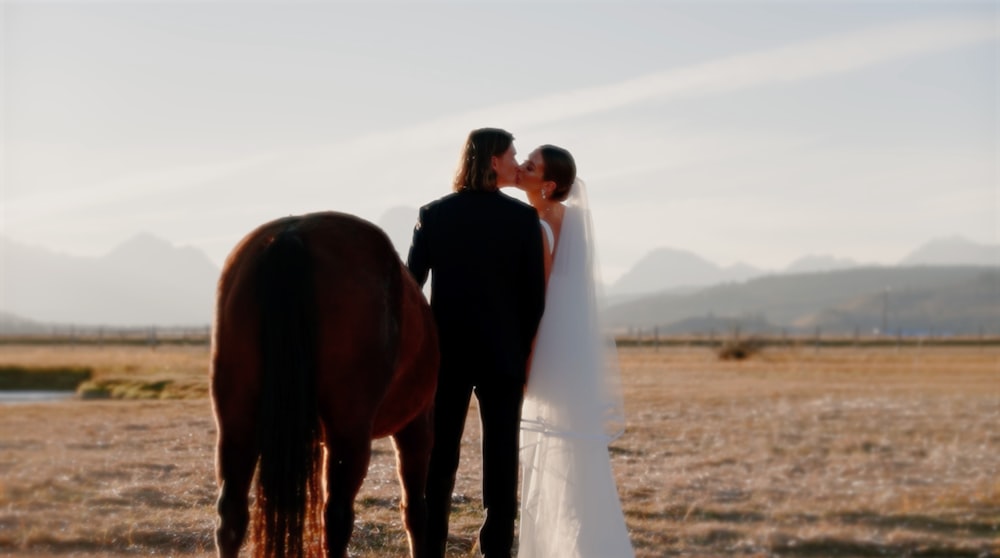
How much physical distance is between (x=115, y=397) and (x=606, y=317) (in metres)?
21.6

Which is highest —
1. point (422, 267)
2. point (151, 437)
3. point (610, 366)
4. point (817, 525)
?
point (422, 267)

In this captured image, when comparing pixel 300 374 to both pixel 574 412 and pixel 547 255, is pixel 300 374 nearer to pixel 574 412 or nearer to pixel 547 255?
pixel 547 255

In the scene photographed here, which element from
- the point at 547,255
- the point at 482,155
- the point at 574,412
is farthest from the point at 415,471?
the point at 482,155

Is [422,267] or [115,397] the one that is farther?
[115,397]

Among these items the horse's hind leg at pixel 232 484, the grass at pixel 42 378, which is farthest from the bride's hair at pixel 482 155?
the grass at pixel 42 378

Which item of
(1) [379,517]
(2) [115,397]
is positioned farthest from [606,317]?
(2) [115,397]

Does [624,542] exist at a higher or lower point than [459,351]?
lower

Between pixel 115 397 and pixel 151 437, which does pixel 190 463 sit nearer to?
pixel 151 437

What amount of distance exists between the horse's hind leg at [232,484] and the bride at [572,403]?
2367 millimetres

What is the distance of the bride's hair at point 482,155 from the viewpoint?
5.88m

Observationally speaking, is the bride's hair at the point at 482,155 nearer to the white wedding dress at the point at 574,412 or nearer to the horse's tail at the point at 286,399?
the white wedding dress at the point at 574,412

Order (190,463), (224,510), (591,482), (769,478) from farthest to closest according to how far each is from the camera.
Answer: (769,478) < (190,463) < (591,482) < (224,510)

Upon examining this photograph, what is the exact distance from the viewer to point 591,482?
6676 millimetres

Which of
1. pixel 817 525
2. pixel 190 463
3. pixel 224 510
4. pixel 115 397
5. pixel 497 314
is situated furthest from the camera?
pixel 115 397
